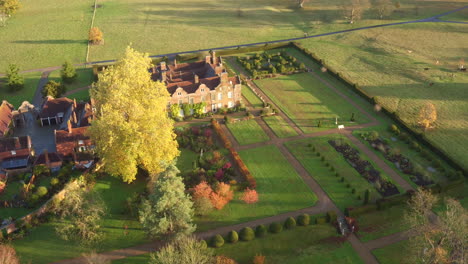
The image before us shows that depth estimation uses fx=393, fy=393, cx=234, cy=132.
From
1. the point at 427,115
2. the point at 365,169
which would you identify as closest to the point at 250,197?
the point at 365,169

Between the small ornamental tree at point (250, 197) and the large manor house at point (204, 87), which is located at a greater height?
the large manor house at point (204, 87)

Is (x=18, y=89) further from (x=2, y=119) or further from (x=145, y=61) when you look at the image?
(x=145, y=61)

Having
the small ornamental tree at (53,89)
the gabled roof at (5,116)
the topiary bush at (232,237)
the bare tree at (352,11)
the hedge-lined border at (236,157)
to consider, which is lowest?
the topiary bush at (232,237)

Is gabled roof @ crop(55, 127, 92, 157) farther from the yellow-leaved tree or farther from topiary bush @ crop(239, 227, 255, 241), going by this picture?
topiary bush @ crop(239, 227, 255, 241)

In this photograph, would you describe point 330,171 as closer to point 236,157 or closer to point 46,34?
point 236,157

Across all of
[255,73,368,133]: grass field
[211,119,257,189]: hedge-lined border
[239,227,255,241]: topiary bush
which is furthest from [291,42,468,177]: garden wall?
[239,227,255,241]: topiary bush

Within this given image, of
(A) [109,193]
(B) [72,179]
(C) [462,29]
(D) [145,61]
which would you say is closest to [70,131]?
(B) [72,179]

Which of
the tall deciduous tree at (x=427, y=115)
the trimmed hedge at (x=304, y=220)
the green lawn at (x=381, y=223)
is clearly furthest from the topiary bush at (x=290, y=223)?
the tall deciduous tree at (x=427, y=115)

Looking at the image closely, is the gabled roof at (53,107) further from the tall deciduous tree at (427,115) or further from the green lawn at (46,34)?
the tall deciduous tree at (427,115)
